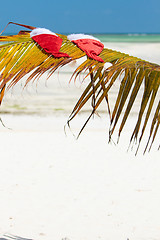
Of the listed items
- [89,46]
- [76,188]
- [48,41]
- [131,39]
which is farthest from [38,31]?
[131,39]

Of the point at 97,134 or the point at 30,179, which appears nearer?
the point at 30,179

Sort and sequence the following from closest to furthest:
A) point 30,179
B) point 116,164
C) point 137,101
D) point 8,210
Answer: point 8,210 < point 30,179 < point 116,164 < point 137,101

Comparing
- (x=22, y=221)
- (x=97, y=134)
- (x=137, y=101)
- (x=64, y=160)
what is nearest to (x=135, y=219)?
(x=22, y=221)

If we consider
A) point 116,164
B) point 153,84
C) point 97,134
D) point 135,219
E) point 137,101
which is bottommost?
point 137,101

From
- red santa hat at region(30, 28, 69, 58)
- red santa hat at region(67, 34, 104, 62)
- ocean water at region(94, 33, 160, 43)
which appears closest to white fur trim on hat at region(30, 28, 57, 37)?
red santa hat at region(30, 28, 69, 58)

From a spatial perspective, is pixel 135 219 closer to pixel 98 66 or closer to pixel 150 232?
pixel 150 232

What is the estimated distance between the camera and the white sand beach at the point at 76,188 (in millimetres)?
3102

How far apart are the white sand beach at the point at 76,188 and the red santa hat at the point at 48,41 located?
0.27m

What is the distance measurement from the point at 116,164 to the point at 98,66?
3.32m

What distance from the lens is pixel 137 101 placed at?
10.8 m

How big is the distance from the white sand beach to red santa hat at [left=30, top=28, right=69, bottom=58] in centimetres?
27

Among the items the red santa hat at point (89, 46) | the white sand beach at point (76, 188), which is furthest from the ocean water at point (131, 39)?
the red santa hat at point (89, 46)

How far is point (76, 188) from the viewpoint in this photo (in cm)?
395

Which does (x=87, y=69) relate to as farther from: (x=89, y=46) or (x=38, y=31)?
(x=38, y=31)
